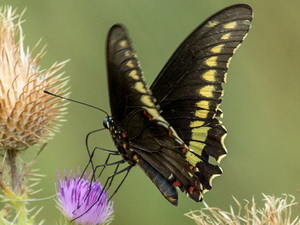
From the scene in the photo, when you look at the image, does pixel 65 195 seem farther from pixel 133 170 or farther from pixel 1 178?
pixel 133 170

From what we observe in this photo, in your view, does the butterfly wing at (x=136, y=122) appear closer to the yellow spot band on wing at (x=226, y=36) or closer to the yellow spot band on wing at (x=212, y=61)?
the yellow spot band on wing at (x=212, y=61)

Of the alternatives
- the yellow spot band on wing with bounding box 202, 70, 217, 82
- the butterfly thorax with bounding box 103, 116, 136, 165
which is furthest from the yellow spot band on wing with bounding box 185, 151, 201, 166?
the yellow spot band on wing with bounding box 202, 70, 217, 82

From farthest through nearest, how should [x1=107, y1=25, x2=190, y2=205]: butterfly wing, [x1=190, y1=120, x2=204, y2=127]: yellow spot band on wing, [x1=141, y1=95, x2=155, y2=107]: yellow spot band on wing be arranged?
[x1=190, y1=120, x2=204, y2=127]: yellow spot band on wing < [x1=141, y1=95, x2=155, y2=107]: yellow spot band on wing < [x1=107, y1=25, x2=190, y2=205]: butterfly wing

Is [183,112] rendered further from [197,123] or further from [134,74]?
[134,74]

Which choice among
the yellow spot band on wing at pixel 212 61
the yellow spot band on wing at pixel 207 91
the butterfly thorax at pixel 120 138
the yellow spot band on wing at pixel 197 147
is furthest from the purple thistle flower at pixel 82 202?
the yellow spot band on wing at pixel 212 61

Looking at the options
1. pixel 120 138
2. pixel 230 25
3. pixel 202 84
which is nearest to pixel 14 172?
pixel 120 138

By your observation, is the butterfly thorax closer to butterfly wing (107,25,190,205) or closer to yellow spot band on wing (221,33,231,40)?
butterfly wing (107,25,190,205)
